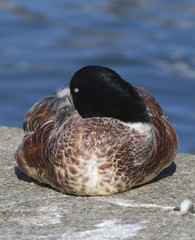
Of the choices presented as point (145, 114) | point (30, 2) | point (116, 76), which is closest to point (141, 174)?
point (145, 114)

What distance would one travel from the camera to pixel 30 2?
1802 cm

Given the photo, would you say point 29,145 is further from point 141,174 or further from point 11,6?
point 11,6

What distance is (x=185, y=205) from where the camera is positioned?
5281 mm

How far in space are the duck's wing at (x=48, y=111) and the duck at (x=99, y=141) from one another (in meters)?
0.11

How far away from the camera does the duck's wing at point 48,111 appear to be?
6137 mm

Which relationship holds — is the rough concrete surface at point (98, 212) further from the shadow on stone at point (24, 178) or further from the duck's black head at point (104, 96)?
the duck's black head at point (104, 96)

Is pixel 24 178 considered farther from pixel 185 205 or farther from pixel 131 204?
pixel 185 205

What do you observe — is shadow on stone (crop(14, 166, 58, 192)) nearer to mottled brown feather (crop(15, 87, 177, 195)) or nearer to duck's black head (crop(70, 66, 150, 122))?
mottled brown feather (crop(15, 87, 177, 195))

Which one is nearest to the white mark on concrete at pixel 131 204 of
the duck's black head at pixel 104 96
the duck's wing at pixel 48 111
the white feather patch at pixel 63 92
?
the duck's black head at pixel 104 96

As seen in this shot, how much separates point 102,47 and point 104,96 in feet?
32.6

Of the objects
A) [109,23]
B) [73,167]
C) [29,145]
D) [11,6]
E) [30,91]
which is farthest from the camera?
[11,6]

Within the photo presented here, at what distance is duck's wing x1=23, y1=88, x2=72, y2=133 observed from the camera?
20.1 feet

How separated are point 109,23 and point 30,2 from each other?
2.51 metres

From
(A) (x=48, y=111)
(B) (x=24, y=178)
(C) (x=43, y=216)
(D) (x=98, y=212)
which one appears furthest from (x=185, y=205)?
(B) (x=24, y=178)
